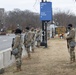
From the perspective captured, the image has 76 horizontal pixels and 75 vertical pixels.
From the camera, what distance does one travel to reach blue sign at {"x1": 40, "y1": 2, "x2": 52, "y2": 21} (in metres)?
28.2

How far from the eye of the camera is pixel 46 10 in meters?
28.5

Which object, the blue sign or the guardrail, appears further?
the blue sign

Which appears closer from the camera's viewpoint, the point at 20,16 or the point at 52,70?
the point at 52,70

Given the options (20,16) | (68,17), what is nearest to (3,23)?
(20,16)

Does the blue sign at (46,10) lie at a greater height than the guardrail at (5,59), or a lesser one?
greater

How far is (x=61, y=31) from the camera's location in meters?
66.2

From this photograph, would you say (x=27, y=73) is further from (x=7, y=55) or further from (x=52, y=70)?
(x=7, y=55)

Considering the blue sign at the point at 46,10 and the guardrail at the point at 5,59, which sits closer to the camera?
the guardrail at the point at 5,59

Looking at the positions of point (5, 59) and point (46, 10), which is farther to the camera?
point (46, 10)

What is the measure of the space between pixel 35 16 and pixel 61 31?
64.9 metres

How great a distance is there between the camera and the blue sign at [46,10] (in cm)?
2825

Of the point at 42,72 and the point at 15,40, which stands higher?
the point at 15,40

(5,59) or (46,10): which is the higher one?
(46,10)

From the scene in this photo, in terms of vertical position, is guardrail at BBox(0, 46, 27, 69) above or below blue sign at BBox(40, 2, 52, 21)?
below
